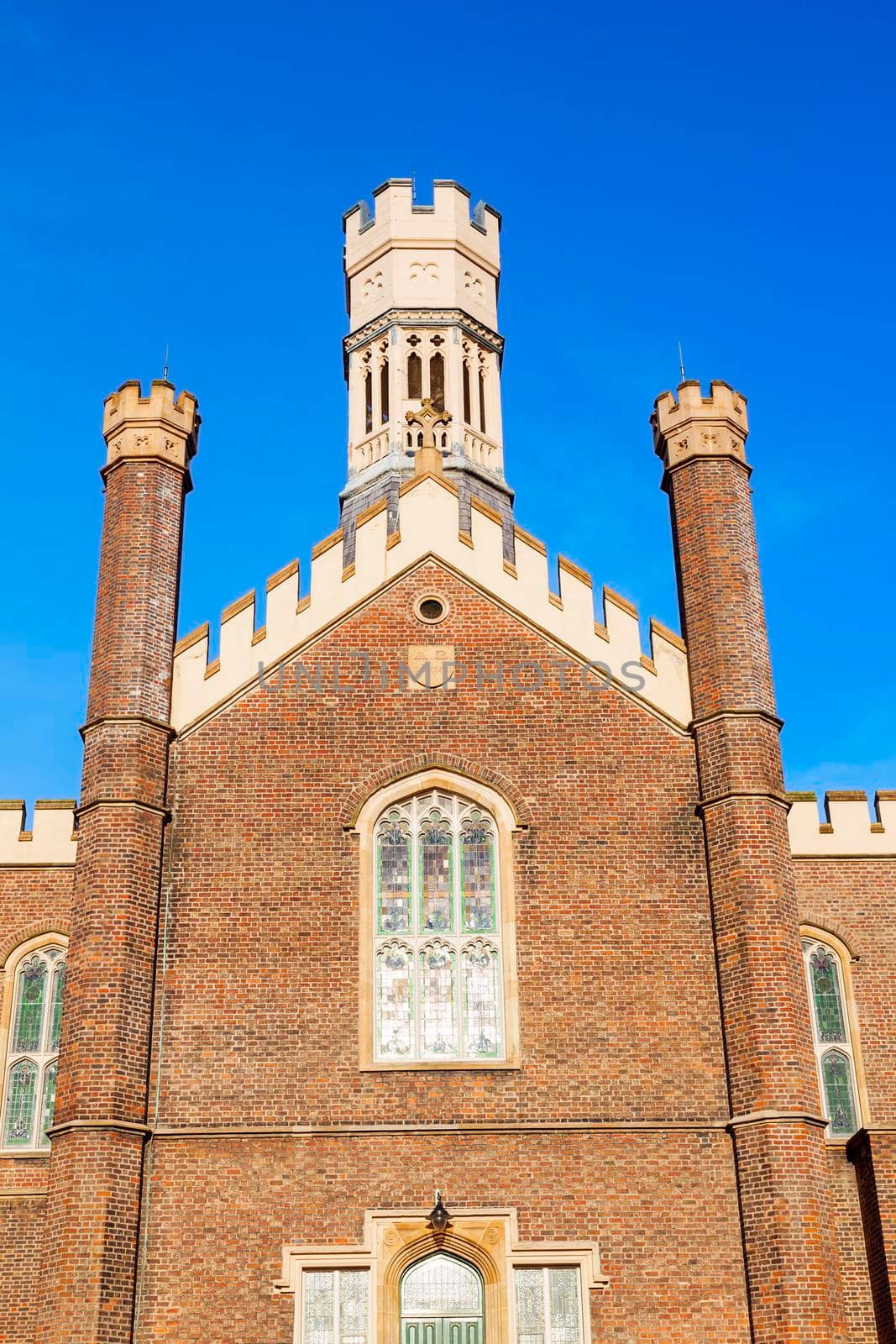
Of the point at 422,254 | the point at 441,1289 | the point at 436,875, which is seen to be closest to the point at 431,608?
the point at 436,875

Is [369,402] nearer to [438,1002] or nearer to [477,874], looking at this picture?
[477,874]

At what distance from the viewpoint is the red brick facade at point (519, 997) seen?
1734cm

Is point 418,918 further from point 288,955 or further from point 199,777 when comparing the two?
point 199,777

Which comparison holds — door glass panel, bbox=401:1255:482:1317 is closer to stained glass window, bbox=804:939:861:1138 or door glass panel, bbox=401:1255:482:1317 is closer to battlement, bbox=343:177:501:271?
stained glass window, bbox=804:939:861:1138

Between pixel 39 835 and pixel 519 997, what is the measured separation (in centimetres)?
708

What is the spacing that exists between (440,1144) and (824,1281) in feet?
13.9

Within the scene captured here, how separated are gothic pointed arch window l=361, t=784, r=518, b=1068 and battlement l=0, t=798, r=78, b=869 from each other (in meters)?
4.65

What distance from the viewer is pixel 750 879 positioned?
62.6 ft

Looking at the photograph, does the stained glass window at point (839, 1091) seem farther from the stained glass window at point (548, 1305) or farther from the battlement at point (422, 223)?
the battlement at point (422, 223)

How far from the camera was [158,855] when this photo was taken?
1938 centimetres

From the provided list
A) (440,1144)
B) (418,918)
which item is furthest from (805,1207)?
(418,918)

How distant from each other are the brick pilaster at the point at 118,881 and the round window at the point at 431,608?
10.3 ft

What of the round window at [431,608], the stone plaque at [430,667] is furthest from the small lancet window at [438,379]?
the stone plaque at [430,667]

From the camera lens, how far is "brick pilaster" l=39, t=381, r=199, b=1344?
55.7 feet
